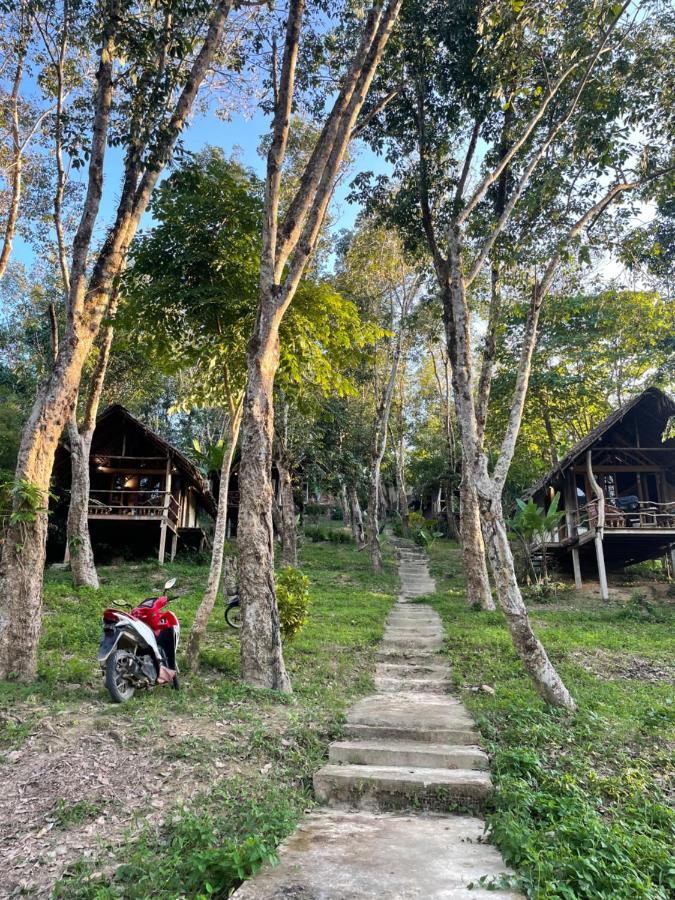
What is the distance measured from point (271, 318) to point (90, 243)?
2.53 metres

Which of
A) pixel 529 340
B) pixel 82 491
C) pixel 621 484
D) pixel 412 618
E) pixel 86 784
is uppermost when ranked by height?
pixel 529 340

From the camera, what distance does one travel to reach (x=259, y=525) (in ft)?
22.4

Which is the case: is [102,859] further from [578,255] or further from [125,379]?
[125,379]

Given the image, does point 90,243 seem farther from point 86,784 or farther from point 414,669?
point 414,669

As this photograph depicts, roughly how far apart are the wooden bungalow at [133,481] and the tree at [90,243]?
13430mm

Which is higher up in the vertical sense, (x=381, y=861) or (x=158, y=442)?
(x=158, y=442)

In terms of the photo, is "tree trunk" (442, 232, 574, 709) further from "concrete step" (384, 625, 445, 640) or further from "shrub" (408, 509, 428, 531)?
"shrub" (408, 509, 428, 531)

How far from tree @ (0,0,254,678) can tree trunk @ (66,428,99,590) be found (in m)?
7.59

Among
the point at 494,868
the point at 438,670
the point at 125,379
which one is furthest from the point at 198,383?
the point at 125,379

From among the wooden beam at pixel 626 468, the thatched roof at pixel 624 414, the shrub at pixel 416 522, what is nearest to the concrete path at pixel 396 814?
the thatched roof at pixel 624 414

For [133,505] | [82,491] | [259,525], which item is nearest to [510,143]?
[259,525]

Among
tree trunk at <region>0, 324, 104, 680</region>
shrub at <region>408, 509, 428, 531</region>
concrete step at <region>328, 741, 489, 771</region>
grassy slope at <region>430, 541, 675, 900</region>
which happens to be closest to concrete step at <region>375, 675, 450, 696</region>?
grassy slope at <region>430, 541, 675, 900</region>

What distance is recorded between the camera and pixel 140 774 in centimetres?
430

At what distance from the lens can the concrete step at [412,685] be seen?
7.53 metres
